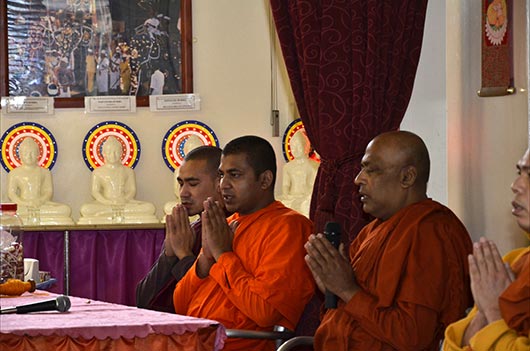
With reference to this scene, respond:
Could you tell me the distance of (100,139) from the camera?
981cm

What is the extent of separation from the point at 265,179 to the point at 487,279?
181cm

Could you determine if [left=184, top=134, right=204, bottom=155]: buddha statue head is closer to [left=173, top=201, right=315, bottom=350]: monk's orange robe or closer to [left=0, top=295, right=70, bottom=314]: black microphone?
[left=173, top=201, right=315, bottom=350]: monk's orange robe

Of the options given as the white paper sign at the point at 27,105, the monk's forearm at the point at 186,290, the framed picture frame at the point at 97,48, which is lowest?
the monk's forearm at the point at 186,290

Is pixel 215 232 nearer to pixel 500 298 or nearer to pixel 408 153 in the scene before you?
Answer: pixel 408 153

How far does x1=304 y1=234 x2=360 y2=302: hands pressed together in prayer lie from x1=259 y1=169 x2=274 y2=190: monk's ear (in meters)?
0.96

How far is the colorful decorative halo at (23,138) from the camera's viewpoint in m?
9.62

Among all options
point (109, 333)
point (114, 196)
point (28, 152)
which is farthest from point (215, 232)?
point (28, 152)

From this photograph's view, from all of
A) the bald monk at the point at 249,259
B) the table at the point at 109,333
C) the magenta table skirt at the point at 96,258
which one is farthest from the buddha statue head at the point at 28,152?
the table at the point at 109,333

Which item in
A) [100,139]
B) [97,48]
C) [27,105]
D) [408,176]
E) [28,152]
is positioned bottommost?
[408,176]

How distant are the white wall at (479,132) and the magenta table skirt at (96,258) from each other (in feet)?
13.0

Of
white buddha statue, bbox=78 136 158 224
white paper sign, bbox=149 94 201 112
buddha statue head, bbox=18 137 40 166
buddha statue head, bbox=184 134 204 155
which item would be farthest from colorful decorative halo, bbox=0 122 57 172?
buddha statue head, bbox=184 134 204 155

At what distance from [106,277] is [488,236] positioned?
15.0 ft

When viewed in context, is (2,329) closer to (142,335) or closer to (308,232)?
(142,335)

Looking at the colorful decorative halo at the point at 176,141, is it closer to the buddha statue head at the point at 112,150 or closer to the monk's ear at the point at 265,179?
the buddha statue head at the point at 112,150
